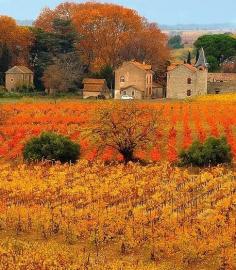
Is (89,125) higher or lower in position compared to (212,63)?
lower

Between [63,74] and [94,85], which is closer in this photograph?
[63,74]

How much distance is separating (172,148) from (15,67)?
142ft

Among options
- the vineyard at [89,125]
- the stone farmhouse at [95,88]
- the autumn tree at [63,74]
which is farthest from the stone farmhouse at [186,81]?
the vineyard at [89,125]

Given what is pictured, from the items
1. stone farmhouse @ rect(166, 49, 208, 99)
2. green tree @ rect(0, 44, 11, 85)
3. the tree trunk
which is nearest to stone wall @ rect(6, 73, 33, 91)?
green tree @ rect(0, 44, 11, 85)

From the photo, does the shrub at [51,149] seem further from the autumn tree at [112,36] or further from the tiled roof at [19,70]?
the autumn tree at [112,36]

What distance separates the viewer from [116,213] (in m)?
20.9

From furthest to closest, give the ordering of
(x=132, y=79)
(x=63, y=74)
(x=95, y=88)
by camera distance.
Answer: (x=132, y=79)
(x=95, y=88)
(x=63, y=74)

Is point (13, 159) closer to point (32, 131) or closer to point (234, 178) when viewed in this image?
point (32, 131)

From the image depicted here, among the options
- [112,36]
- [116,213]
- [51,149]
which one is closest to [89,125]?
[51,149]

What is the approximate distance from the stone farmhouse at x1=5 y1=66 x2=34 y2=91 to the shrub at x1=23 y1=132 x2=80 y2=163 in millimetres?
41939

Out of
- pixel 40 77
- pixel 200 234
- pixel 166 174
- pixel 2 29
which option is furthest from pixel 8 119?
pixel 2 29

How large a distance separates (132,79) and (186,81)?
5.74 m

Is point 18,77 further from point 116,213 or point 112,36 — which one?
point 116,213

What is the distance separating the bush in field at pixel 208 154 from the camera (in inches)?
1198
